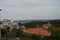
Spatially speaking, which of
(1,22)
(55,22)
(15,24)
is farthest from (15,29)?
(55,22)

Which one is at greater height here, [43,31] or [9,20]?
[9,20]

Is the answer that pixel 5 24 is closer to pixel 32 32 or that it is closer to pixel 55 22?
pixel 32 32

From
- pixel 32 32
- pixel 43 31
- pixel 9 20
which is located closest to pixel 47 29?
pixel 43 31

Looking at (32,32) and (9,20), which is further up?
(9,20)

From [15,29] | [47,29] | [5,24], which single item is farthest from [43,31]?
[5,24]

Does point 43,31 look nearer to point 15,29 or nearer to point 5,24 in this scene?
point 15,29

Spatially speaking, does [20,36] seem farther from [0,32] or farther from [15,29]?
[0,32]

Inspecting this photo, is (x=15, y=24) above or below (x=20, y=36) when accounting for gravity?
above
